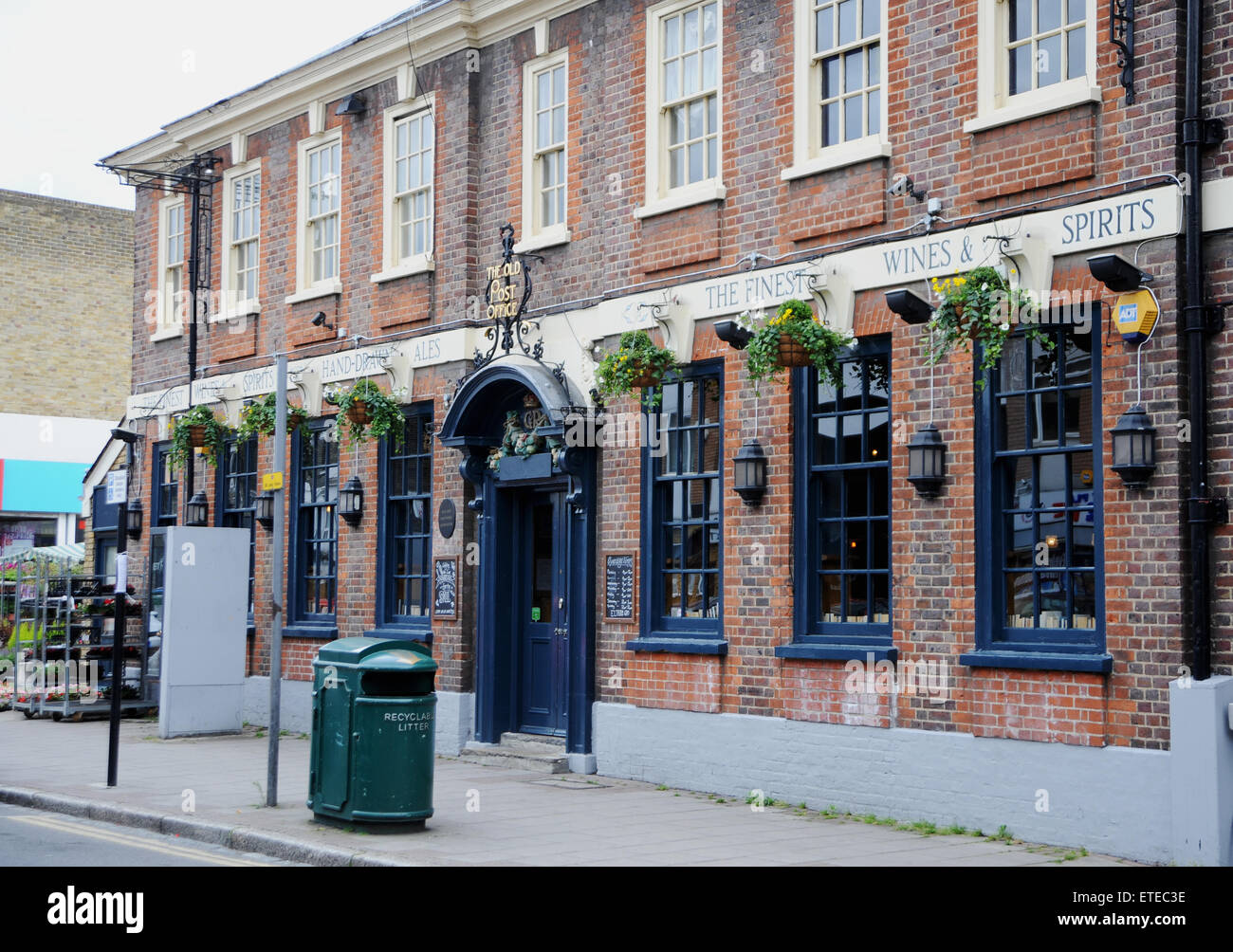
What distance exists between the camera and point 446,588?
52.2ft

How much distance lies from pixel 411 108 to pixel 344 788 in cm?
903

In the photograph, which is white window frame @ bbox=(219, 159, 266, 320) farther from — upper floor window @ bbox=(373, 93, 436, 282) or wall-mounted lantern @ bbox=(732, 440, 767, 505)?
wall-mounted lantern @ bbox=(732, 440, 767, 505)

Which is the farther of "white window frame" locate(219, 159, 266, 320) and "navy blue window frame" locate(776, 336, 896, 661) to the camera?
"white window frame" locate(219, 159, 266, 320)

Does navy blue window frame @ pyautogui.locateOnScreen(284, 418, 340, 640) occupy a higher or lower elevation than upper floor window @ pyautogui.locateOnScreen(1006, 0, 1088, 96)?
lower

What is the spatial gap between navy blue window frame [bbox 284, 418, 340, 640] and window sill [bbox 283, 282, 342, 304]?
4.86 feet

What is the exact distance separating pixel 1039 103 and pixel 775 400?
3.22m

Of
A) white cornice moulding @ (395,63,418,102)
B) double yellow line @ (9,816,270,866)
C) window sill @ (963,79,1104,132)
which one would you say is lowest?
double yellow line @ (9,816,270,866)

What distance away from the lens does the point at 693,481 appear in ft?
44.3

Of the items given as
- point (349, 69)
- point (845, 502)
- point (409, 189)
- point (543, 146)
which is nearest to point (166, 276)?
point (349, 69)

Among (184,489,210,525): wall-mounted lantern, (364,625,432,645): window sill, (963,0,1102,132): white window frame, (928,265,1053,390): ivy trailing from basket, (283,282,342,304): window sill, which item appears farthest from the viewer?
(184,489,210,525): wall-mounted lantern

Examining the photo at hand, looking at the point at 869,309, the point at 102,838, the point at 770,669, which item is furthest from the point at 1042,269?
the point at 102,838

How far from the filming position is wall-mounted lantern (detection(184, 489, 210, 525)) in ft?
65.2

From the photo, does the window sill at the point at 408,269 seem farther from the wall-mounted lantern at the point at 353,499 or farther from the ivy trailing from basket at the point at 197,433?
the ivy trailing from basket at the point at 197,433

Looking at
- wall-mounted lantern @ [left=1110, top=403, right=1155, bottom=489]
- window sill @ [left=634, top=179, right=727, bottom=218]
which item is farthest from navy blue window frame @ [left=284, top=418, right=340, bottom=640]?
wall-mounted lantern @ [left=1110, top=403, right=1155, bottom=489]
